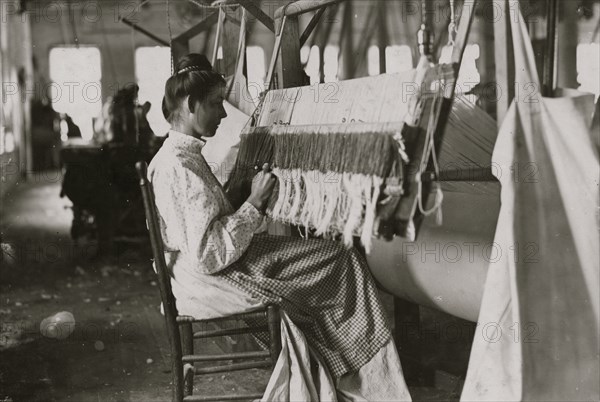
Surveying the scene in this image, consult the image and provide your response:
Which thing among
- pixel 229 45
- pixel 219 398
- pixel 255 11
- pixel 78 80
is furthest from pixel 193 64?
pixel 78 80

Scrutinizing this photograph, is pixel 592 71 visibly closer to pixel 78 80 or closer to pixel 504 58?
pixel 504 58

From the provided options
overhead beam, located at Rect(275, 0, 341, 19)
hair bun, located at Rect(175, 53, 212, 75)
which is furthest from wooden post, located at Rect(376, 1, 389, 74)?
hair bun, located at Rect(175, 53, 212, 75)

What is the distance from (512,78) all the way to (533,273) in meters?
0.53

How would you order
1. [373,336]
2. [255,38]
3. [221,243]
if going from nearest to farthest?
[221,243]
[373,336]
[255,38]

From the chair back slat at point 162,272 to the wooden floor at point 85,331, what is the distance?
77 centimetres

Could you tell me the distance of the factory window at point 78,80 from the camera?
45.5ft

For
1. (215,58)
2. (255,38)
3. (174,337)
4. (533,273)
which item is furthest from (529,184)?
(255,38)

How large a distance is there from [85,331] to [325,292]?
2.26 m

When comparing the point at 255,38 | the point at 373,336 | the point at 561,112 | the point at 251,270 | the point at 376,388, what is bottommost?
the point at 376,388

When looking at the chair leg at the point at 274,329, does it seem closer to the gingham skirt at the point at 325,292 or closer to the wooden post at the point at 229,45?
the gingham skirt at the point at 325,292

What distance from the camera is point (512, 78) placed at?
1.85 m

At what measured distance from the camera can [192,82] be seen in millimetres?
2264

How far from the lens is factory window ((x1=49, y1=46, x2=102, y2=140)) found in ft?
45.5

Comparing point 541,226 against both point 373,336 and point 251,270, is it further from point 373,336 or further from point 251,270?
point 251,270
